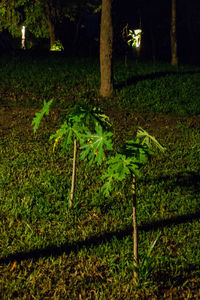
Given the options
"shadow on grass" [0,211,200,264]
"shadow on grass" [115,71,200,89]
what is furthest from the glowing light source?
"shadow on grass" [0,211,200,264]

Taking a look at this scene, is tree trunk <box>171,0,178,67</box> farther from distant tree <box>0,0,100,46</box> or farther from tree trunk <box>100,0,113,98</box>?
tree trunk <box>100,0,113,98</box>

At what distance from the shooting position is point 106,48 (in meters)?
11.3

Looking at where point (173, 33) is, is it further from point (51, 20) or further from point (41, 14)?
point (41, 14)

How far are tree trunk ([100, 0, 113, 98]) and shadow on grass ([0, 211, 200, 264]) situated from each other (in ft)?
25.7

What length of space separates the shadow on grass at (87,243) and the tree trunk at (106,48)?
25.7ft

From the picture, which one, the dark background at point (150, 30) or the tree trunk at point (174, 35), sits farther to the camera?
the dark background at point (150, 30)

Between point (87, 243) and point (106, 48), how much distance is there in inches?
341

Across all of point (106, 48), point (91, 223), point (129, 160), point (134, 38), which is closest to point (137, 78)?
point (134, 38)

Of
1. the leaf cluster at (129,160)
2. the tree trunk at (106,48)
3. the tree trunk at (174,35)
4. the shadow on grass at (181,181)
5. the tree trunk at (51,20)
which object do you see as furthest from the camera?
the tree trunk at (51,20)

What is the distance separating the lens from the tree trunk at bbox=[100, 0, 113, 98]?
11023 mm

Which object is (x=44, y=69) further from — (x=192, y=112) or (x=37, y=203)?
(x=37, y=203)

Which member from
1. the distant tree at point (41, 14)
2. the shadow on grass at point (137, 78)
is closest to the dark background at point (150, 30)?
the distant tree at point (41, 14)

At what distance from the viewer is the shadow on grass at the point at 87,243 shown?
3533mm

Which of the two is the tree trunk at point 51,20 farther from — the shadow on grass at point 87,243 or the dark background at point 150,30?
the shadow on grass at point 87,243
